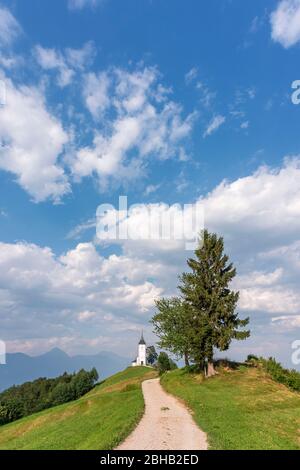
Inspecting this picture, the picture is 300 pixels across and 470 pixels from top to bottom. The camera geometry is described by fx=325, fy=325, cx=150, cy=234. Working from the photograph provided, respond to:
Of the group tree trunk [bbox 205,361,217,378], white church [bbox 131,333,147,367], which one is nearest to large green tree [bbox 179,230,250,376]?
tree trunk [bbox 205,361,217,378]

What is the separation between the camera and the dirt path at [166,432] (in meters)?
16.2

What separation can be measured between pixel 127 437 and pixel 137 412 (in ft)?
22.3

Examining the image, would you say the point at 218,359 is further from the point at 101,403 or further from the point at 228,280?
the point at 101,403

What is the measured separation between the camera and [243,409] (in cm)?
2678

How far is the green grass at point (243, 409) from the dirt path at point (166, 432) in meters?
0.76

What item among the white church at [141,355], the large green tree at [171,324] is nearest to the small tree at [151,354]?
the white church at [141,355]

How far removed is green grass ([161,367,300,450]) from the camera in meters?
18.2

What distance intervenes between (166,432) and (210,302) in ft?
90.0

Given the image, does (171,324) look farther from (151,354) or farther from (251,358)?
(151,354)

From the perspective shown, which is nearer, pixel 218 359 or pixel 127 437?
pixel 127 437

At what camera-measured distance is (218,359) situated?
171 ft

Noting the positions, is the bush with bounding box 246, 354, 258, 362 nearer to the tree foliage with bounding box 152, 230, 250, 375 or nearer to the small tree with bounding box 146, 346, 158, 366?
the tree foliage with bounding box 152, 230, 250, 375
